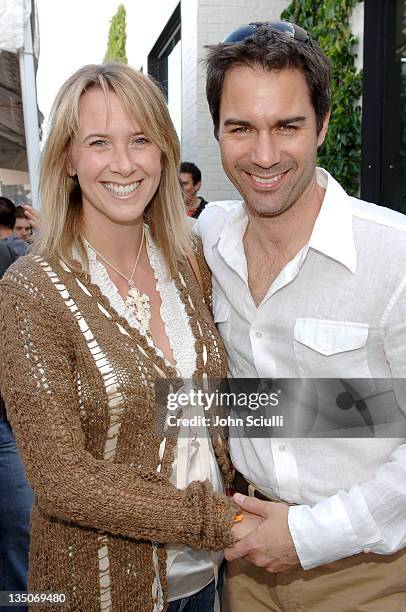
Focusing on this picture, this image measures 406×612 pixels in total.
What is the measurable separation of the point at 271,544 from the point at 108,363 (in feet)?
1.94

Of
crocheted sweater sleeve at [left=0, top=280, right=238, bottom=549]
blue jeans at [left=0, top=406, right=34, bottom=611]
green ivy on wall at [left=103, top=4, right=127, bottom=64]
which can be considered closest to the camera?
crocheted sweater sleeve at [left=0, top=280, right=238, bottom=549]

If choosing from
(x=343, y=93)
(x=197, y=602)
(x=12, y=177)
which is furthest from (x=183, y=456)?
(x=12, y=177)

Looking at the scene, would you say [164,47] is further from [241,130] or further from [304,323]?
[304,323]

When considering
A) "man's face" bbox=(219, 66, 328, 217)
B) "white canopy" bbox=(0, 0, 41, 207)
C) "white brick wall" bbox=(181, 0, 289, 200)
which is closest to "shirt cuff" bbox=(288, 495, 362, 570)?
"man's face" bbox=(219, 66, 328, 217)

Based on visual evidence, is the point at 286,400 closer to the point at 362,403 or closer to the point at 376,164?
the point at 362,403

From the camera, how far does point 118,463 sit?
1653 millimetres

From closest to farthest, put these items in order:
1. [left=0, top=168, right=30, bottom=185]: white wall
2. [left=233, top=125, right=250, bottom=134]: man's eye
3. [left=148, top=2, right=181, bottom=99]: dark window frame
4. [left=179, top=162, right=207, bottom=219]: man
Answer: [left=233, top=125, right=250, bottom=134]: man's eye, [left=179, top=162, right=207, bottom=219]: man, [left=0, top=168, right=30, bottom=185]: white wall, [left=148, top=2, right=181, bottom=99]: dark window frame

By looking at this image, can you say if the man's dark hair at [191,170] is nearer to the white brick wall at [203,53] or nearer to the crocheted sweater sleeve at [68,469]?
the white brick wall at [203,53]

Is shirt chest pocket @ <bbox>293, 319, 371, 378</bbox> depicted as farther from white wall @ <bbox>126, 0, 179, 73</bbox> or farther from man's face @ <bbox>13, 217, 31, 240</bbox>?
white wall @ <bbox>126, 0, 179, 73</bbox>

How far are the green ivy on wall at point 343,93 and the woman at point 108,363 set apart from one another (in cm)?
267

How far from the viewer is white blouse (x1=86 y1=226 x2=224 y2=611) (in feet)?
5.77

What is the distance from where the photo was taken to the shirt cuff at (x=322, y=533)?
1539 millimetres

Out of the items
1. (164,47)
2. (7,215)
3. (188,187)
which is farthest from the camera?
(164,47)

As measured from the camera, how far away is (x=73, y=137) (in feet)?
6.03
